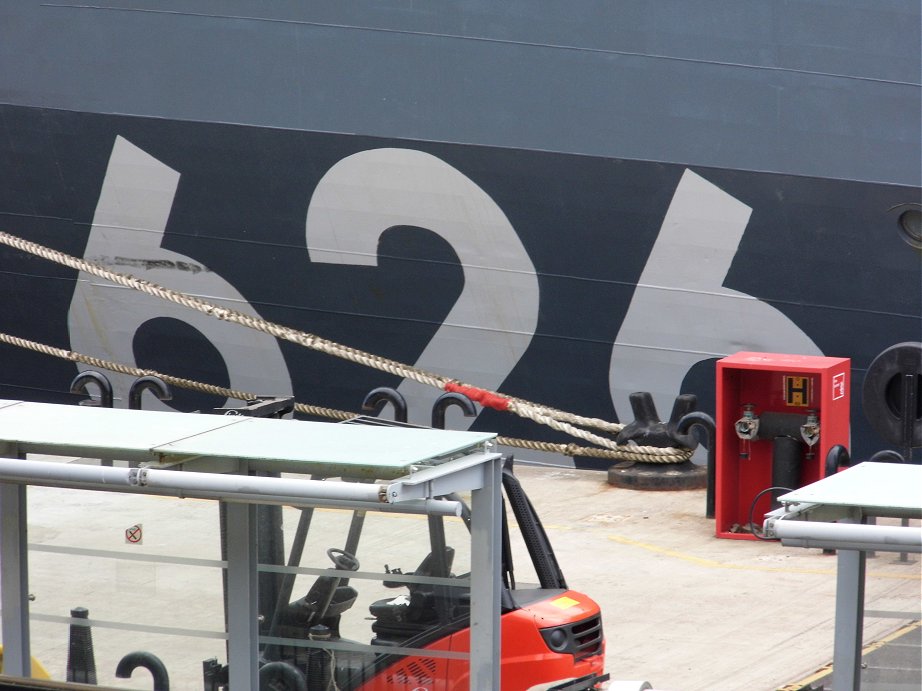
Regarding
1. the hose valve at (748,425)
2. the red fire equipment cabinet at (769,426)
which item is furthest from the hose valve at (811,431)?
the hose valve at (748,425)

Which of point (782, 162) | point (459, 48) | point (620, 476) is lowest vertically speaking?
point (620, 476)

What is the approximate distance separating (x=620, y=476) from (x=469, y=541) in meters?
5.36

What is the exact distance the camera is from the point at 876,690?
409 cm

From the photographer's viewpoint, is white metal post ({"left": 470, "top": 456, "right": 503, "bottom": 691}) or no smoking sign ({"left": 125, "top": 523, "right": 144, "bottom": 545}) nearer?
white metal post ({"left": 470, "top": 456, "right": 503, "bottom": 691})

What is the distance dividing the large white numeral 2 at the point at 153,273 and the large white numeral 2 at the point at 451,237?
1.09 metres

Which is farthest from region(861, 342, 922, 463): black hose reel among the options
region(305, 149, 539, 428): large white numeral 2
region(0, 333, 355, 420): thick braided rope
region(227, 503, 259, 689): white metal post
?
region(227, 503, 259, 689): white metal post

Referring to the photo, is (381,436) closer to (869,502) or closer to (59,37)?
(869,502)

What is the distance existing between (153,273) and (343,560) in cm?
693

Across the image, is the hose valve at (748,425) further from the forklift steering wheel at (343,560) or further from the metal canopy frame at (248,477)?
the forklift steering wheel at (343,560)

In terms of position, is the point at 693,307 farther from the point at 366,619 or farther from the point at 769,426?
the point at 366,619

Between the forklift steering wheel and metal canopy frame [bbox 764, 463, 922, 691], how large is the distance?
159 centimetres

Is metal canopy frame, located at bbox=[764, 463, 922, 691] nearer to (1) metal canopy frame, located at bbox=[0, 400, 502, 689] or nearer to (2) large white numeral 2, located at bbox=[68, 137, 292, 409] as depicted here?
(1) metal canopy frame, located at bbox=[0, 400, 502, 689]

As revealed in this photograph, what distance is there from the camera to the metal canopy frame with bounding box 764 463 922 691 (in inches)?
148

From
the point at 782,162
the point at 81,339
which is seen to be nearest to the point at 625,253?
the point at 782,162
